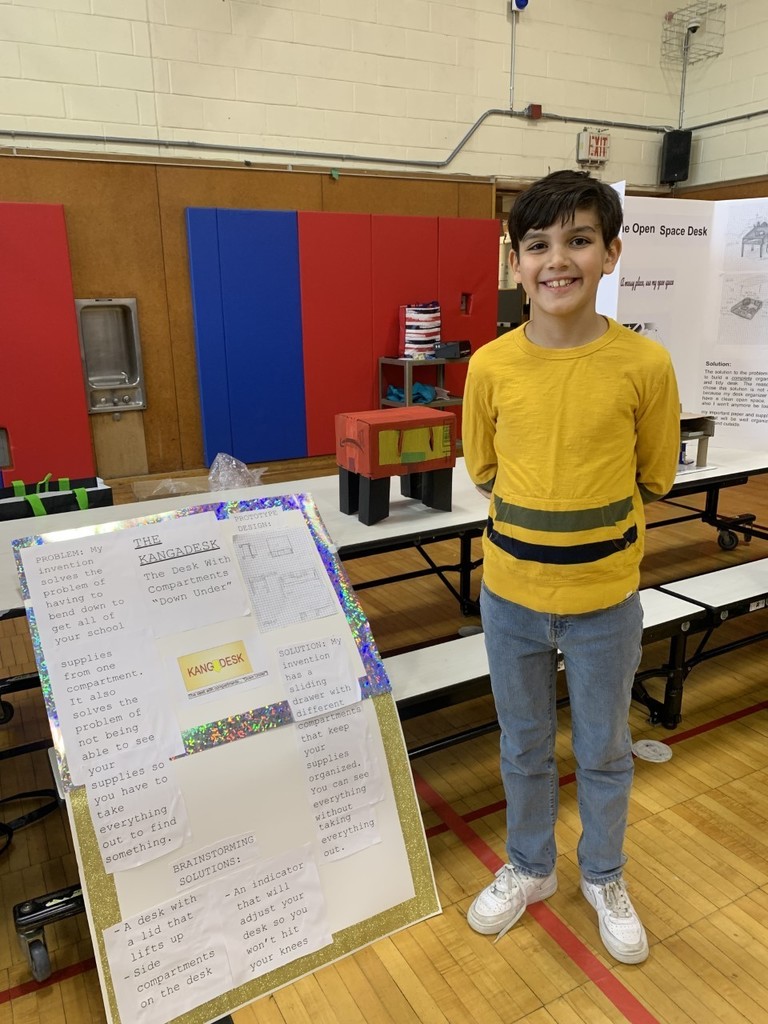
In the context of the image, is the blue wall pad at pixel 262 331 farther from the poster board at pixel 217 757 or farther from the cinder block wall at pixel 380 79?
the poster board at pixel 217 757

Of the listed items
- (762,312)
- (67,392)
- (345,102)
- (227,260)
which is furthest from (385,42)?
(762,312)

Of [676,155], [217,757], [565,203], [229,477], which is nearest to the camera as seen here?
[565,203]

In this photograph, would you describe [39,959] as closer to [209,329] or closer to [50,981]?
[50,981]

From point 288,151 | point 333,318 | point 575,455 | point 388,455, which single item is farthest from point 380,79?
point 575,455

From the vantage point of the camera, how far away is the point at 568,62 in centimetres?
591

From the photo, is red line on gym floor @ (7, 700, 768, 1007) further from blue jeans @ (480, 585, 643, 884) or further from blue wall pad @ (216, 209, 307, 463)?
blue wall pad @ (216, 209, 307, 463)

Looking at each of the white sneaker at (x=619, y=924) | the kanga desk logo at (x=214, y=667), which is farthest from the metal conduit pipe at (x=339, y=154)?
the white sneaker at (x=619, y=924)

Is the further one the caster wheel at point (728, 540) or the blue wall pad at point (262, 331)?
the blue wall pad at point (262, 331)

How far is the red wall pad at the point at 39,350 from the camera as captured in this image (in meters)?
4.13

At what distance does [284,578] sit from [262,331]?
3486 mm

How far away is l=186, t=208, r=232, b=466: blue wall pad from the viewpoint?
461 cm

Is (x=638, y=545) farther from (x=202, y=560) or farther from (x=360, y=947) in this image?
(x=360, y=947)

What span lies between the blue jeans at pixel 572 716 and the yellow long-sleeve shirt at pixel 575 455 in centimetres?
6

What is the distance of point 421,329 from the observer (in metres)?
5.15
